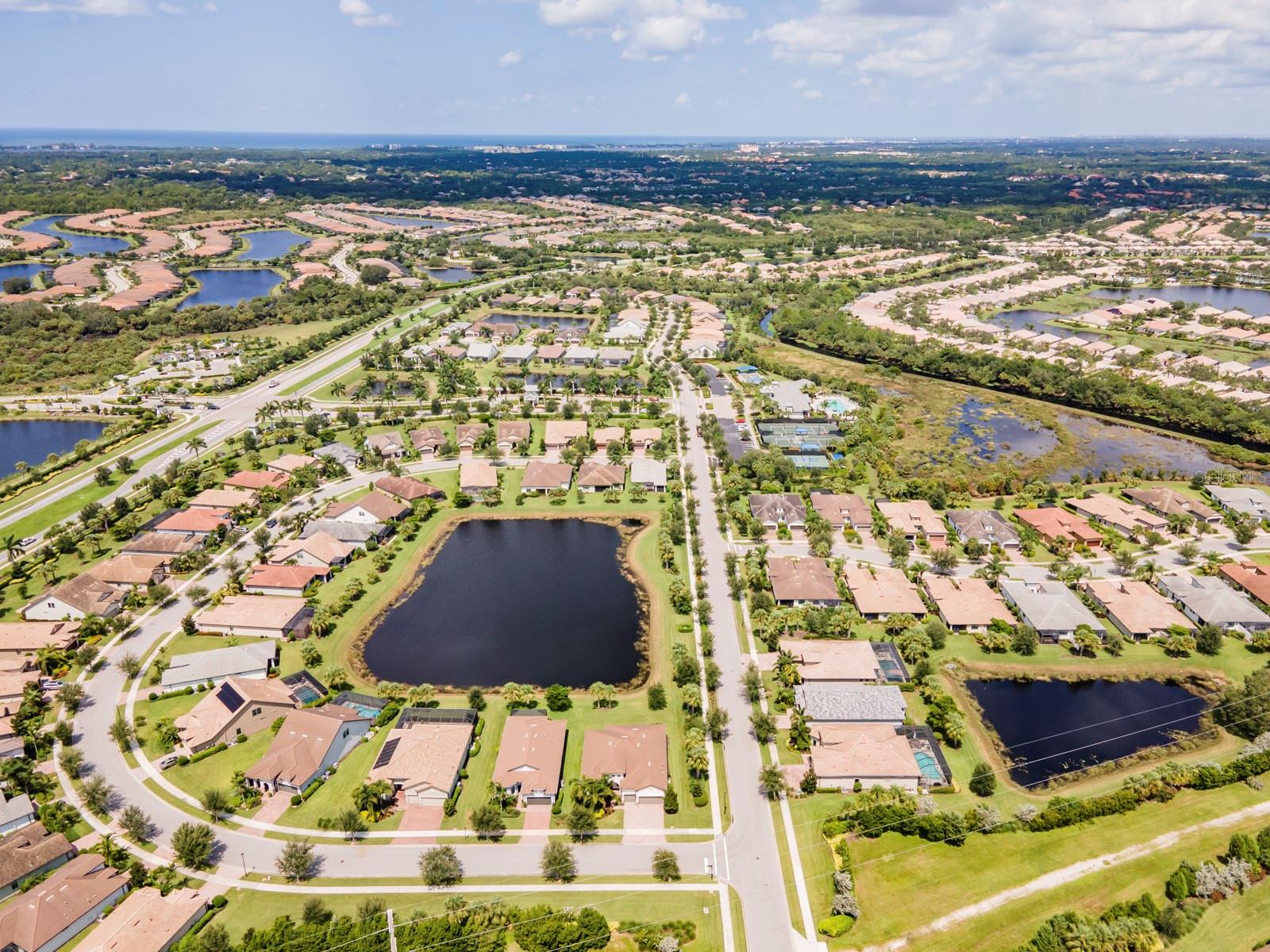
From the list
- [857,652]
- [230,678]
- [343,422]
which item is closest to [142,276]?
[343,422]

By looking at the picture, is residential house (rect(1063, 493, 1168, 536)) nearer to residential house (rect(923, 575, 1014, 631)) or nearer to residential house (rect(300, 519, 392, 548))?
residential house (rect(923, 575, 1014, 631))

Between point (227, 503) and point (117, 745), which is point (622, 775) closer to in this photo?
point (117, 745)

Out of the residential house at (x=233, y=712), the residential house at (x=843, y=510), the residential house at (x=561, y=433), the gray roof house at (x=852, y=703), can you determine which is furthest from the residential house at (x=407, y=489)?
the gray roof house at (x=852, y=703)

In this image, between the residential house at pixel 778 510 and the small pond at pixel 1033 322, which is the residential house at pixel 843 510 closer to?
the residential house at pixel 778 510

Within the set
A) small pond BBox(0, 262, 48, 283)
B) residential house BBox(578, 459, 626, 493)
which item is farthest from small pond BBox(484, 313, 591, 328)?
small pond BBox(0, 262, 48, 283)

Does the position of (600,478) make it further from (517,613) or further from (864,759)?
(864,759)
